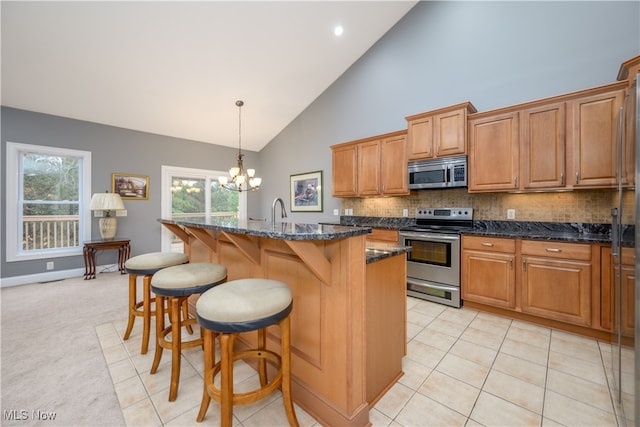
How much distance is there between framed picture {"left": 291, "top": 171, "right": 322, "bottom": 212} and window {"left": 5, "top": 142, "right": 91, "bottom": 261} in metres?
3.73

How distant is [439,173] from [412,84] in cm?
160

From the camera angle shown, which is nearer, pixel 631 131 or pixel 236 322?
pixel 236 322

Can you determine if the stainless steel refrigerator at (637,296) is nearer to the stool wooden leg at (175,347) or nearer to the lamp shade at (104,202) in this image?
the stool wooden leg at (175,347)

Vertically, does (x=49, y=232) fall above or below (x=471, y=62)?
below

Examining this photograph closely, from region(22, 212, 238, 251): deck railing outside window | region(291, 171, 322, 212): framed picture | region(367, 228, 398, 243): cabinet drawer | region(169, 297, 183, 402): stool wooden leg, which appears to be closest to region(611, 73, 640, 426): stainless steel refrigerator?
region(367, 228, 398, 243): cabinet drawer

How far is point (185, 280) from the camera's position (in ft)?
5.27

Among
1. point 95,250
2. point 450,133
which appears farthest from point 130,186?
point 450,133

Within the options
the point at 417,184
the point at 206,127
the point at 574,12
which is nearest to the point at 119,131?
the point at 206,127

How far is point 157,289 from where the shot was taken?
5.24 feet

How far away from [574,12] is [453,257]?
2909 mm

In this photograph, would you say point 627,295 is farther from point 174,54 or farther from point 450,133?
point 174,54

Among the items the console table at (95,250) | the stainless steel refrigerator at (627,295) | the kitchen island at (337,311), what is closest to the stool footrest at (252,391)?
the kitchen island at (337,311)

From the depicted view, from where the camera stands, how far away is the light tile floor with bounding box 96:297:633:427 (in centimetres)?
144

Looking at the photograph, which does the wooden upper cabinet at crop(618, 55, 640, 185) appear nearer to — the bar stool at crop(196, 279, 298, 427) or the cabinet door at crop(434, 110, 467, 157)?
the cabinet door at crop(434, 110, 467, 157)
